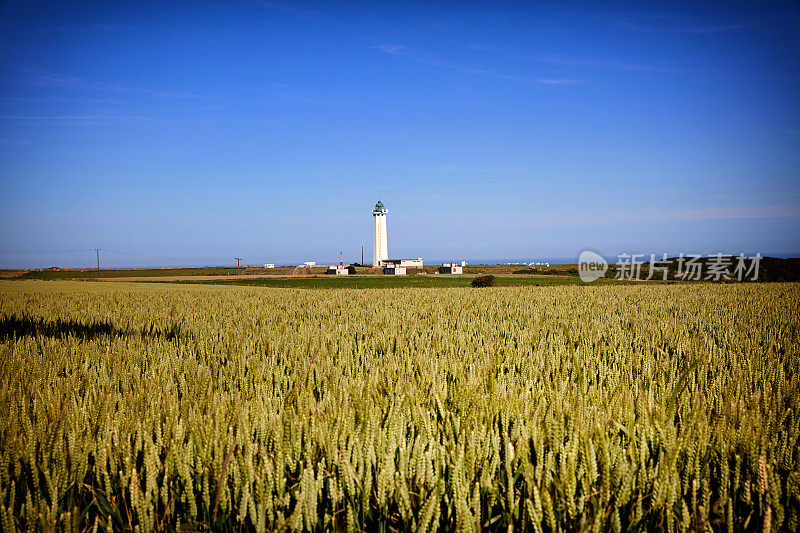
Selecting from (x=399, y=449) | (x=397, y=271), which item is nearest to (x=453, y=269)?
(x=397, y=271)

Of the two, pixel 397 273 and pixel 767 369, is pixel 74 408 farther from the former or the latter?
pixel 397 273

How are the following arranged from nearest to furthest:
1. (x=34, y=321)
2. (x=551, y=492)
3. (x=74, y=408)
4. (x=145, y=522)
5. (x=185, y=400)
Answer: (x=145, y=522)
(x=551, y=492)
(x=74, y=408)
(x=185, y=400)
(x=34, y=321)

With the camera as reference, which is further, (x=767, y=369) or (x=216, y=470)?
(x=767, y=369)

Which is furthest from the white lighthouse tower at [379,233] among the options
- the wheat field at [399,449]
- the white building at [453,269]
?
the wheat field at [399,449]

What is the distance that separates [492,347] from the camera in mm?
A: 5031

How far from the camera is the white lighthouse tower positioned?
108 m

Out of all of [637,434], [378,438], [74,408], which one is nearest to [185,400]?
[74,408]

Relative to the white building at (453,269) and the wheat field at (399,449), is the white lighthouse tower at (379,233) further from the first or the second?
the wheat field at (399,449)

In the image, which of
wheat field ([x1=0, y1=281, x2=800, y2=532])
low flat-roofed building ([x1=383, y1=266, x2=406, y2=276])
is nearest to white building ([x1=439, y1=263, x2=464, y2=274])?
low flat-roofed building ([x1=383, y1=266, x2=406, y2=276])

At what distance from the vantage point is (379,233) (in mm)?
108312

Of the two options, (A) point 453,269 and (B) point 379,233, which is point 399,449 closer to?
(A) point 453,269

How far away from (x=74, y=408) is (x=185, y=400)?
1.94 ft

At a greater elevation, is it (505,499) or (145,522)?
(145,522)

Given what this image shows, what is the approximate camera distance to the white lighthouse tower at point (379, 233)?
355 feet
